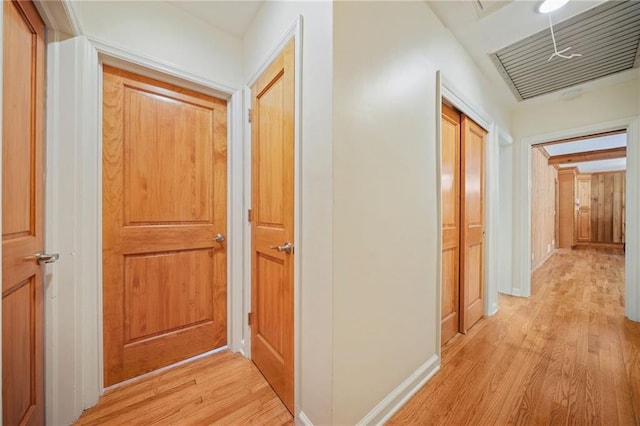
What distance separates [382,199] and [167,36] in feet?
5.71

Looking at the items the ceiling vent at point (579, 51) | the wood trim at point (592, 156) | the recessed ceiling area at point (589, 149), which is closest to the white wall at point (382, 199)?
the ceiling vent at point (579, 51)

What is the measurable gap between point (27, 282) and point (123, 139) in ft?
2.86

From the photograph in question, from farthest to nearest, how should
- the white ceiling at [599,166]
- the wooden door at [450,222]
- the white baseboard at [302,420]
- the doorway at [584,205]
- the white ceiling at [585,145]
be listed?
the white ceiling at [599,166]
the doorway at [584,205]
the white ceiling at [585,145]
the wooden door at [450,222]
the white baseboard at [302,420]

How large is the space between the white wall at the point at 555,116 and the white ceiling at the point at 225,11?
3270mm

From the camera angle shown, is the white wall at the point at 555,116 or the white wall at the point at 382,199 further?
the white wall at the point at 555,116

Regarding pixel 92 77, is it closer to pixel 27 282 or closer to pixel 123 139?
pixel 123 139

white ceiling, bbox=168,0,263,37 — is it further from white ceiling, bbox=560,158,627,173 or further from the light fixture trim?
white ceiling, bbox=560,158,627,173

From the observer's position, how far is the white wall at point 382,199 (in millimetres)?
1069

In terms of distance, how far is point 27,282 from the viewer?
3.46ft

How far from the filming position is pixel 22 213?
40.5 inches

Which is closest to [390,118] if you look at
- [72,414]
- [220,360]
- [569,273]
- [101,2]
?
[101,2]

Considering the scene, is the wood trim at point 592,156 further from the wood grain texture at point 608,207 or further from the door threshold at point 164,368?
the door threshold at point 164,368

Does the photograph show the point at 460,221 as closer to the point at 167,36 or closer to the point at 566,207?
the point at 167,36

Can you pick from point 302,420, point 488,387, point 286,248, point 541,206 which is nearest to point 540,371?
point 488,387
